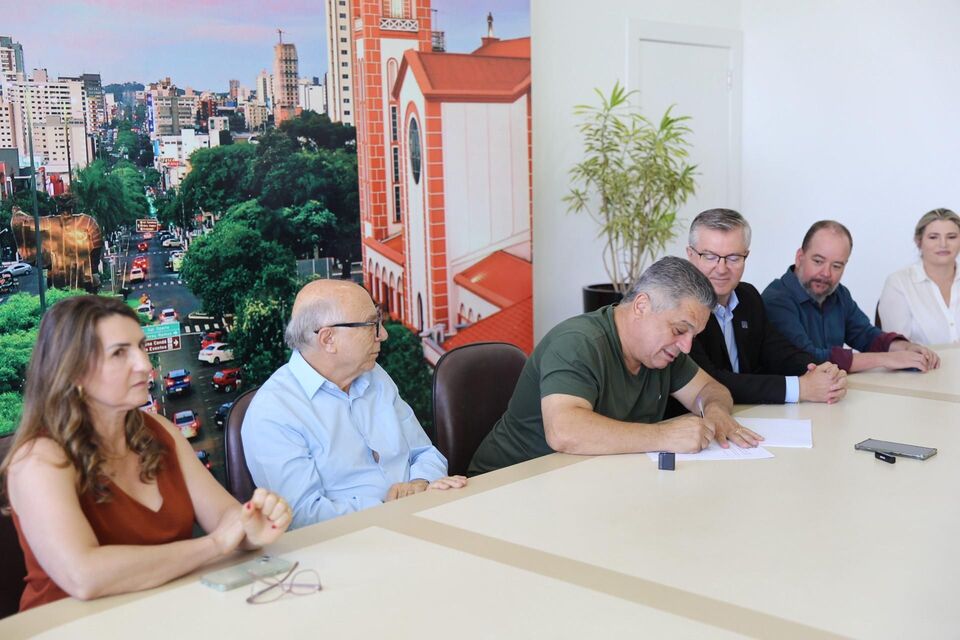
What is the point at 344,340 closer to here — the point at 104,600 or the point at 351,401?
the point at 351,401

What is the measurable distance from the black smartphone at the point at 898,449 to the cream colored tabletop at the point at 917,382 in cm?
72

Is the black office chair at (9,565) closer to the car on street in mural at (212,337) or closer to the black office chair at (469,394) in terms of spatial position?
the black office chair at (469,394)

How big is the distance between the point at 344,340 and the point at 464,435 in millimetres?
682

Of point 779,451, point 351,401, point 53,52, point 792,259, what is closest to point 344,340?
point 351,401

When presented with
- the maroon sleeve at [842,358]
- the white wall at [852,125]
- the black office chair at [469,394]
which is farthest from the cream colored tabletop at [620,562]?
the white wall at [852,125]

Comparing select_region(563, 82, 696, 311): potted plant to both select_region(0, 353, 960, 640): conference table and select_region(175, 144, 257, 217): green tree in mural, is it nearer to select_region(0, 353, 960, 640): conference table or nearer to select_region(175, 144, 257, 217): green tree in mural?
select_region(175, 144, 257, 217): green tree in mural

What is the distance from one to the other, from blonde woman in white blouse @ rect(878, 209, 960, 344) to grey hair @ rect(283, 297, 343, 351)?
2906 mm

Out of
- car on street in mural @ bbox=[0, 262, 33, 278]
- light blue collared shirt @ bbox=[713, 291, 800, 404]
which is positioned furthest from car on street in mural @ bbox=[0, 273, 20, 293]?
light blue collared shirt @ bbox=[713, 291, 800, 404]

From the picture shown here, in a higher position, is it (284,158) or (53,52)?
(53,52)

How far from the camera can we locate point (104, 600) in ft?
4.78

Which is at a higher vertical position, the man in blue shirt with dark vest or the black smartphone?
the man in blue shirt with dark vest

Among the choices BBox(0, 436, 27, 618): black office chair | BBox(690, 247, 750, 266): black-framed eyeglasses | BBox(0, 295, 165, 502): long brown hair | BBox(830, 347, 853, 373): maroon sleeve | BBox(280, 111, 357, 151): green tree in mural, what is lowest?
BBox(0, 436, 27, 618): black office chair

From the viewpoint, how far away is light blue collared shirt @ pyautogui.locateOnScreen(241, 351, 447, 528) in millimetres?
2207

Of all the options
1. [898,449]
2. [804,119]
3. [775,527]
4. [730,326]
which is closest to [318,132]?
[730,326]
